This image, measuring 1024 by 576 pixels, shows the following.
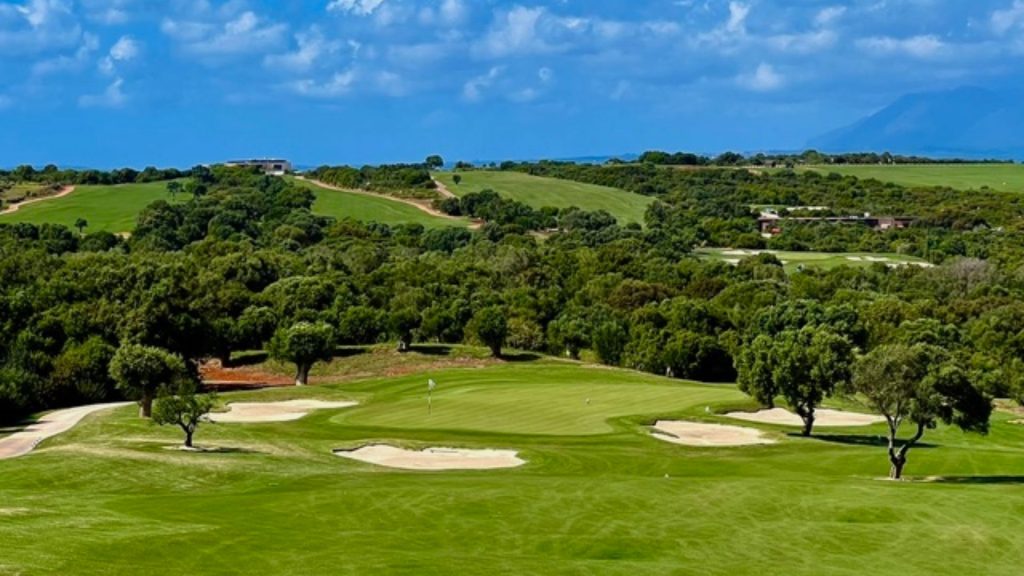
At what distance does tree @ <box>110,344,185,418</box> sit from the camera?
53438mm

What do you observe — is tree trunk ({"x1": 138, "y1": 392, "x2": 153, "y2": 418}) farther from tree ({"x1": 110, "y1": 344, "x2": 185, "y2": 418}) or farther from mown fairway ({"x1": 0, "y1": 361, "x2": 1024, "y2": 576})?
mown fairway ({"x1": 0, "y1": 361, "x2": 1024, "y2": 576})

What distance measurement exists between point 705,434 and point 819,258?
113m

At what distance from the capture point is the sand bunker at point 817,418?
2411 inches

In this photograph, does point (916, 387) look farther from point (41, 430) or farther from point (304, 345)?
point (304, 345)

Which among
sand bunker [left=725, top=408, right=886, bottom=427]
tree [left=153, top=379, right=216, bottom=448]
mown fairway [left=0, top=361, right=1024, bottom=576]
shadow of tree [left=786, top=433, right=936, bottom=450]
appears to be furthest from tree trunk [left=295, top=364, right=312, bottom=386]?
shadow of tree [left=786, top=433, right=936, bottom=450]

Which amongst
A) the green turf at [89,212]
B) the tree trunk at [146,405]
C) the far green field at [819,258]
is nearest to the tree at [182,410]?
the tree trunk at [146,405]

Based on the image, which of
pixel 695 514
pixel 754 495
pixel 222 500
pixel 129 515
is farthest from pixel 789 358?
pixel 129 515

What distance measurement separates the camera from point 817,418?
6334cm

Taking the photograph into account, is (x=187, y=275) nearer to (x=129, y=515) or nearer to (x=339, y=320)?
(x=339, y=320)

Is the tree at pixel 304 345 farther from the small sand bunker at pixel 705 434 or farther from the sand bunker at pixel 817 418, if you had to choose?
the sand bunker at pixel 817 418

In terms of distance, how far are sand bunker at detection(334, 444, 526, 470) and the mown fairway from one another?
0.98 meters

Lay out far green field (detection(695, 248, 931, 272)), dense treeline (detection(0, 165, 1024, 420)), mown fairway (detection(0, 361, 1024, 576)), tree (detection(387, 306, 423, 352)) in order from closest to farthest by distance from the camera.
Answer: mown fairway (detection(0, 361, 1024, 576)), dense treeline (detection(0, 165, 1024, 420)), tree (detection(387, 306, 423, 352)), far green field (detection(695, 248, 931, 272))

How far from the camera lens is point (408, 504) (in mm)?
33219

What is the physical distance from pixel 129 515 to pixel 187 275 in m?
69.2
